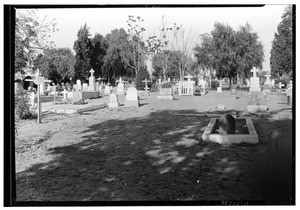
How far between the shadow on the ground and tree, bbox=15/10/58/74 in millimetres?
1883

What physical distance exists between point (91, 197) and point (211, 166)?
77.3 inches

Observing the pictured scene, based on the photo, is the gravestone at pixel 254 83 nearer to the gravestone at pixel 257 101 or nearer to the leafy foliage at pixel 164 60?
the gravestone at pixel 257 101

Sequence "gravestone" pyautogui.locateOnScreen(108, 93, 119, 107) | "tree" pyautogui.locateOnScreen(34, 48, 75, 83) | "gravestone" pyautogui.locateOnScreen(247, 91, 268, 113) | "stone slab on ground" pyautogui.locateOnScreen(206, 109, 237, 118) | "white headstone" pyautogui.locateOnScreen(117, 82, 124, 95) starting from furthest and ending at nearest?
"white headstone" pyautogui.locateOnScreen(117, 82, 124, 95)
"gravestone" pyautogui.locateOnScreen(108, 93, 119, 107)
"gravestone" pyautogui.locateOnScreen(247, 91, 268, 113)
"stone slab on ground" pyautogui.locateOnScreen(206, 109, 237, 118)
"tree" pyautogui.locateOnScreen(34, 48, 75, 83)

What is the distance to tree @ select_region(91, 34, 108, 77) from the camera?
582 cm

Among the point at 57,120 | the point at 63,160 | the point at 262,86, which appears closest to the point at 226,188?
the point at 63,160

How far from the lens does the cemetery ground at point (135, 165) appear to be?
159 inches

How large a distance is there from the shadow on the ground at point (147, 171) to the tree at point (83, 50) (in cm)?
176

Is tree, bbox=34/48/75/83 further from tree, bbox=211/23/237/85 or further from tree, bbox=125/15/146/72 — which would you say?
tree, bbox=211/23/237/85

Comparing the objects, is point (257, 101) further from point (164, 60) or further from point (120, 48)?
point (120, 48)

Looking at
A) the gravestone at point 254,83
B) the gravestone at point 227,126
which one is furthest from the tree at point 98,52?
the gravestone at point 254,83

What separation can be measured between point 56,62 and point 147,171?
3.67 m

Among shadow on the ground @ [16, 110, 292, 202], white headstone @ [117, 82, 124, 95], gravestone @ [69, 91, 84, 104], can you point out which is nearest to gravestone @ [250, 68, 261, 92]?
shadow on the ground @ [16, 110, 292, 202]

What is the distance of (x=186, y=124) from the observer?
23.8 feet

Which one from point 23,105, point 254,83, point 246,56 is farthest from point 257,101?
point 23,105
